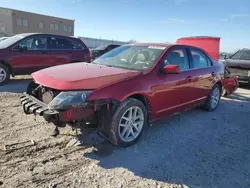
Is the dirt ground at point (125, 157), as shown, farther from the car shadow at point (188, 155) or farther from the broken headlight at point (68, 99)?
the broken headlight at point (68, 99)

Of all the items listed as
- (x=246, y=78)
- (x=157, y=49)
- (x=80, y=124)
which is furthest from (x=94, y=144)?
(x=246, y=78)

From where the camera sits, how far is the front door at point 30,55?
7.67 m

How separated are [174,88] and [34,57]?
5.61 metres

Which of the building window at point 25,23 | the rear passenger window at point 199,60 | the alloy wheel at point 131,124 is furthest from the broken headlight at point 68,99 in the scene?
the building window at point 25,23

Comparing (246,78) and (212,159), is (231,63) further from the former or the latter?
(212,159)

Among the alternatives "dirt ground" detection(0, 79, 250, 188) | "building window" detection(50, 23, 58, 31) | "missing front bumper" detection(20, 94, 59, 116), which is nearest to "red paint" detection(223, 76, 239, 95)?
"dirt ground" detection(0, 79, 250, 188)

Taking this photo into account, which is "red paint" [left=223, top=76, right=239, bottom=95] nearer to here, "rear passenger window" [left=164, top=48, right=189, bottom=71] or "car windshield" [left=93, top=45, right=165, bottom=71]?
"rear passenger window" [left=164, top=48, right=189, bottom=71]

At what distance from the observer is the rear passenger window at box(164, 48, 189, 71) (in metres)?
4.32

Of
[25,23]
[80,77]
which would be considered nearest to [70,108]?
[80,77]

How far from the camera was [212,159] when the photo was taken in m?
3.47

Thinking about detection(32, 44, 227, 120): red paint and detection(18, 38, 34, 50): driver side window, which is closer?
detection(32, 44, 227, 120): red paint

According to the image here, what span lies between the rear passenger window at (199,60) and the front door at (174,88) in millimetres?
298

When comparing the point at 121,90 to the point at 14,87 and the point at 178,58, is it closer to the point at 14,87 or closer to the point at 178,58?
the point at 178,58

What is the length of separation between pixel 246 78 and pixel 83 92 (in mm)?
8563
